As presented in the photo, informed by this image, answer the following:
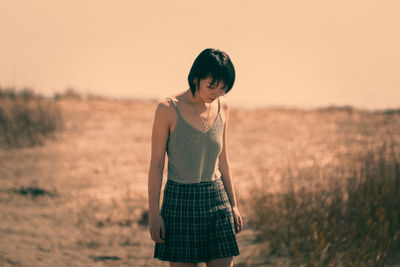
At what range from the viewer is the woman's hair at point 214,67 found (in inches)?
76.0

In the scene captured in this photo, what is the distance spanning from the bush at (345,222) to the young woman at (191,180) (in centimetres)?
150

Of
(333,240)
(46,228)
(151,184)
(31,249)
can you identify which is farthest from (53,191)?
(151,184)

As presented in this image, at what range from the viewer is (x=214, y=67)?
1.93 meters

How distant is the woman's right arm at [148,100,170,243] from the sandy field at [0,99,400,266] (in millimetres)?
2162

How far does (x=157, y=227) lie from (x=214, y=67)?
2.47 ft

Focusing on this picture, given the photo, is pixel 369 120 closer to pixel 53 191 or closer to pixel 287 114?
pixel 287 114

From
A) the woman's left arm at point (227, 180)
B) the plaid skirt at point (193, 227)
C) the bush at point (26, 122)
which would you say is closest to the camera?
the plaid skirt at point (193, 227)

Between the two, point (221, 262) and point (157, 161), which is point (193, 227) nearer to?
point (221, 262)

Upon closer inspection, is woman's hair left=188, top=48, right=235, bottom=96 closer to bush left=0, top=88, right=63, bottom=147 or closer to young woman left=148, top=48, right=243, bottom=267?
young woman left=148, top=48, right=243, bottom=267

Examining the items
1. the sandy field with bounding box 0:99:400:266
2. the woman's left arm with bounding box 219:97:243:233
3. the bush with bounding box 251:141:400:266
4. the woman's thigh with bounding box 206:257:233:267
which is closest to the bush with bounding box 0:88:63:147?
the sandy field with bounding box 0:99:400:266

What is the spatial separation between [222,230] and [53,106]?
9939 mm

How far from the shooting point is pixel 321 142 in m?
9.48

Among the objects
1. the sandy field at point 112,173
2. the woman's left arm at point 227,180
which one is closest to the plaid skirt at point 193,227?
the woman's left arm at point 227,180

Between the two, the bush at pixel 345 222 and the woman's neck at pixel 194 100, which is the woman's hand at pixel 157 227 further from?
the bush at pixel 345 222
